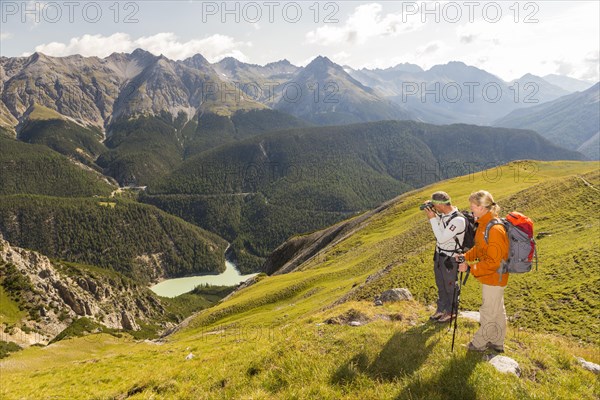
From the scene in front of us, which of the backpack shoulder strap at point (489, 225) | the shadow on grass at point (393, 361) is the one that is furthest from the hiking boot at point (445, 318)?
the backpack shoulder strap at point (489, 225)

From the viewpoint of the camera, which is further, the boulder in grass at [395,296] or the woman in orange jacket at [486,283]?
the boulder in grass at [395,296]

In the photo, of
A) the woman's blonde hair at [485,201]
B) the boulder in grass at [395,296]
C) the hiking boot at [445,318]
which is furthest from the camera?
the boulder in grass at [395,296]

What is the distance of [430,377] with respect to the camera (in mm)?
10812

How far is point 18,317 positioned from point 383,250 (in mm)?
100705

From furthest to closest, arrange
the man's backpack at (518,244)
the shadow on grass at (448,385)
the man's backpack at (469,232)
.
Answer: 1. the man's backpack at (469,232)
2. the man's backpack at (518,244)
3. the shadow on grass at (448,385)

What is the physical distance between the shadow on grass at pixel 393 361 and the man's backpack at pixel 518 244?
396 cm

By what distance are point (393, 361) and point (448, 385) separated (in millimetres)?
2051

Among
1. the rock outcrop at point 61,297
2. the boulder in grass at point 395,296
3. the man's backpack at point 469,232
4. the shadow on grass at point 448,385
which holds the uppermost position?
the man's backpack at point 469,232

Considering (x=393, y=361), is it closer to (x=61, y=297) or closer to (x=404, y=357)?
(x=404, y=357)

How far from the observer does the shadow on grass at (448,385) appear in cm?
996

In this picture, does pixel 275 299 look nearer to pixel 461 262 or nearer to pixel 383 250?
pixel 383 250

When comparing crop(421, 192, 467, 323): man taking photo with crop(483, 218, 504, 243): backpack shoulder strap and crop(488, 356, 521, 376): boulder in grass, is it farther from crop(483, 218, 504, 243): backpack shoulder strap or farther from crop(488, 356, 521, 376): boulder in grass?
crop(488, 356, 521, 376): boulder in grass

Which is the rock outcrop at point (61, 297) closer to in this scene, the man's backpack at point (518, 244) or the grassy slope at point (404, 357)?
the grassy slope at point (404, 357)

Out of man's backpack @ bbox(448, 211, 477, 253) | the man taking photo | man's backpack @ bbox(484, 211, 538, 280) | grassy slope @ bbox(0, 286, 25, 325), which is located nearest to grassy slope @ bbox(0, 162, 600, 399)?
the man taking photo
